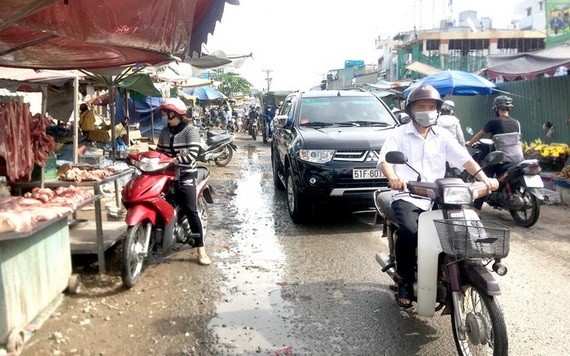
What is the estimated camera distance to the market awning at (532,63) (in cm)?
944

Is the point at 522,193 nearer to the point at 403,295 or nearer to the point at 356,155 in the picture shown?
the point at 356,155

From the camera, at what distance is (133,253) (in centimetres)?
462

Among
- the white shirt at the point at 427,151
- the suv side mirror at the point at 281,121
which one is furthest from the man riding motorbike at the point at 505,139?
the white shirt at the point at 427,151

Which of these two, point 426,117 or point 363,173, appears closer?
point 426,117

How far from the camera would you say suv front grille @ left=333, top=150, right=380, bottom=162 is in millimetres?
6504

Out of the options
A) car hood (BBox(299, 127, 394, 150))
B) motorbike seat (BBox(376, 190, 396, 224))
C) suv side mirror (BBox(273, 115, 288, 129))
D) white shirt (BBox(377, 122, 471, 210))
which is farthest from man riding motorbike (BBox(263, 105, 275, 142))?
white shirt (BBox(377, 122, 471, 210))

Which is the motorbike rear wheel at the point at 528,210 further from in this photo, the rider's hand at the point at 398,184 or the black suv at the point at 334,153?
the rider's hand at the point at 398,184

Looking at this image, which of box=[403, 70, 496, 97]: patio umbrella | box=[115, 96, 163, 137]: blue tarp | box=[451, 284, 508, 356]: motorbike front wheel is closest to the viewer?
box=[451, 284, 508, 356]: motorbike front wheel

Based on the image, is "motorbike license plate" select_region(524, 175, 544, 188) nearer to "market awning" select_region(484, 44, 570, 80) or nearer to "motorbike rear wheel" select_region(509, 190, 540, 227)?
"motorbike rear wheel" select_region(509, 190, 540, 227)

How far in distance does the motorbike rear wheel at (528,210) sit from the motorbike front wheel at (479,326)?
413 centimetres

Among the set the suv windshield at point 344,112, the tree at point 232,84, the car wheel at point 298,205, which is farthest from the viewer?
the tree at point 232,84

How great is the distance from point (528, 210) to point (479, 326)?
4736 mm

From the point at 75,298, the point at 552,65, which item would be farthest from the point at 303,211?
the point at 552,65

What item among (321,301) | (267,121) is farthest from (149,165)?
(267,121)
